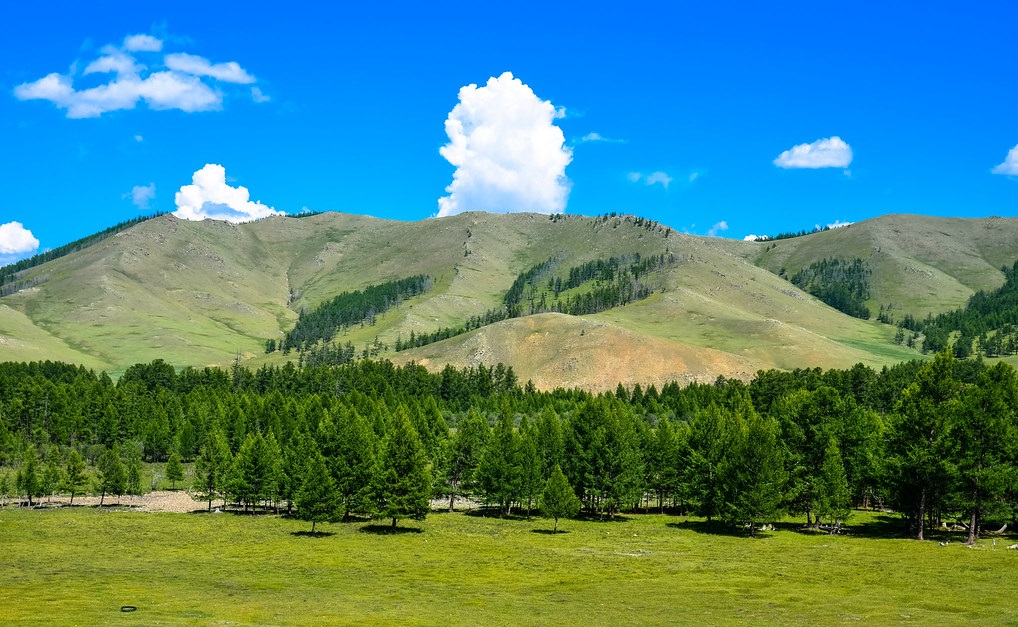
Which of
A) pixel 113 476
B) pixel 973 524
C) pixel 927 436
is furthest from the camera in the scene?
pixel 113 476

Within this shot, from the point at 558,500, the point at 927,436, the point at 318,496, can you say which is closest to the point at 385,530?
the point at 318,496

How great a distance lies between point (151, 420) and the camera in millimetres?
163500

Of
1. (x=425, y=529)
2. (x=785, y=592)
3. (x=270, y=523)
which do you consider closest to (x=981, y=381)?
(x=785, y=592)

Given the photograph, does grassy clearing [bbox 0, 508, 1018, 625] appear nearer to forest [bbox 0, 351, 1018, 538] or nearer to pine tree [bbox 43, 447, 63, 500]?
forest [bbox 0, 351, 1018, 538]

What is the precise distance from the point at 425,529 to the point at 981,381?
6381 cm

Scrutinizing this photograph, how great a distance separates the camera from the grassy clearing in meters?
43.2

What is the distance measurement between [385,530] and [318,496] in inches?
362

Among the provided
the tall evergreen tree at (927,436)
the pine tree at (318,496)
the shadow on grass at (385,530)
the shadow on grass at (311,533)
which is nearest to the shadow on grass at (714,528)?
the tall evergreen tree at (927,436)

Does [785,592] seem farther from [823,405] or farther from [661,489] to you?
[661,489]

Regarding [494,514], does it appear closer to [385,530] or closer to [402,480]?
[385,530]

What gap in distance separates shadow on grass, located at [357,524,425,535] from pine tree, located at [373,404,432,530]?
1.25 meters

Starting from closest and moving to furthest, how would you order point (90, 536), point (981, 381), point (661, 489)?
1. point (981, 381)
2. point (90, 536)
3. point (661, 489)

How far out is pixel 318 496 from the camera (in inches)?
3383

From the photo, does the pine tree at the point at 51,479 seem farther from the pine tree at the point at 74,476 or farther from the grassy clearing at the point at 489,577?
the grassy clearing at the point at 489,577
